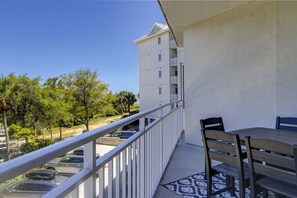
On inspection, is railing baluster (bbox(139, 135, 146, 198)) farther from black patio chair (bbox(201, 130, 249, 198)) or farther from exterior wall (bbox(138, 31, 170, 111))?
exterior wall (bbox(138, 31, 170, 111))

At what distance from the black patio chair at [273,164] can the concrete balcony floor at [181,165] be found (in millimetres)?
951

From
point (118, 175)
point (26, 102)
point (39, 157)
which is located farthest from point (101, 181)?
point (26, 102)

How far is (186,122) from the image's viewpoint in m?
4.50

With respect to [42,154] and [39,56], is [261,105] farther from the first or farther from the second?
[39,56]

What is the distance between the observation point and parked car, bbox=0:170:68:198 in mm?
533

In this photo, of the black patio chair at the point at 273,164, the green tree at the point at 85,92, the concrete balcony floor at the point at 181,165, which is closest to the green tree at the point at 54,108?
the green tree at the point at 85,92

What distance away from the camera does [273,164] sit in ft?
4.68

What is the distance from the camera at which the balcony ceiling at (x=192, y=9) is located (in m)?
3.38

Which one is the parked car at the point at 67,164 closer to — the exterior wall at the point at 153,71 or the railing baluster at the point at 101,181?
the railing baluster at the point at 101,181

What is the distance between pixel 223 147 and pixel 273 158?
0.42 meters

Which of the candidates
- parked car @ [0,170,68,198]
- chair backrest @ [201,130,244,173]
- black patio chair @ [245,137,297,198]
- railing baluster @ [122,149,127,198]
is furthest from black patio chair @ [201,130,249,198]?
parked car @ [0,170,68,198]

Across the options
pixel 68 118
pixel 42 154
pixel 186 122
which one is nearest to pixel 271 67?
pixel 186 122

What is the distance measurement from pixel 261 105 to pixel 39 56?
30.1m

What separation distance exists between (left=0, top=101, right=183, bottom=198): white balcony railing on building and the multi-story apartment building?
13197 millimetres
